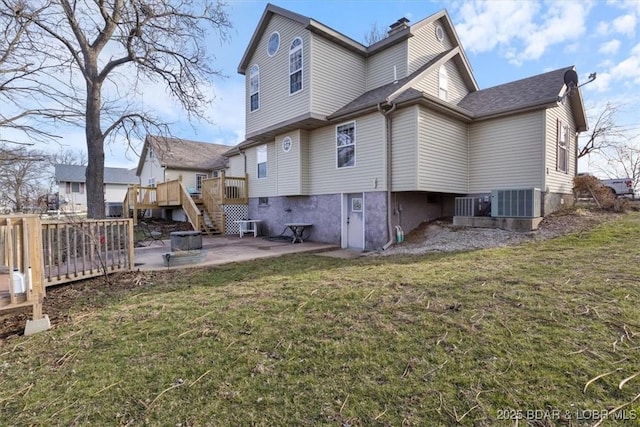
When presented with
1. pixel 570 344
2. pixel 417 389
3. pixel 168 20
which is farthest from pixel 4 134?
pixel 570 344

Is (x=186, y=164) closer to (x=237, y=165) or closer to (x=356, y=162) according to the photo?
(x=237, y=165)

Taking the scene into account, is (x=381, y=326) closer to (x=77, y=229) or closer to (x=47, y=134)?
(x=77, y=229)

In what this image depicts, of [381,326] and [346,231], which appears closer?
[381,326]

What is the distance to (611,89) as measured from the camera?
635 inches

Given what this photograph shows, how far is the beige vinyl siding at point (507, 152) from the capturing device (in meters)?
9.80

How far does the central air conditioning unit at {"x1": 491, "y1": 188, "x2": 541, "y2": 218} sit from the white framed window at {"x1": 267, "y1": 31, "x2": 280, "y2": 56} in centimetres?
960

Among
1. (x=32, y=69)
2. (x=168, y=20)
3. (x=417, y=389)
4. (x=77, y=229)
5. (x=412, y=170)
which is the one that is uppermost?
(x=168, y=20)

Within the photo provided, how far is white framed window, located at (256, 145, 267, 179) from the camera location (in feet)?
46.7

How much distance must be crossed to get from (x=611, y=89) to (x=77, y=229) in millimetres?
23366

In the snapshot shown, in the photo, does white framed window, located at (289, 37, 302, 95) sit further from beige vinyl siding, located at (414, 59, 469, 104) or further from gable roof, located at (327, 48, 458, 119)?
beige vinyl siding, located at (414, 59, 469, 104)

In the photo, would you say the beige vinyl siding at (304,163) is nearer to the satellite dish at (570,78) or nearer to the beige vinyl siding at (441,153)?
the beige vinyl siding at (441,153)

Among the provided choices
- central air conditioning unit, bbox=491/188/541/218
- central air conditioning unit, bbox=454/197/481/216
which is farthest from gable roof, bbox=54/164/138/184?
central air conditioning unit, bbox=491/188/541/218

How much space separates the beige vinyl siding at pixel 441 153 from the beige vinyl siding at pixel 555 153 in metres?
2.39

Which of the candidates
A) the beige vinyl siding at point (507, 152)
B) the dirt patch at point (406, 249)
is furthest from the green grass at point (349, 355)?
the beige vinyl siding at point (507, 152)
